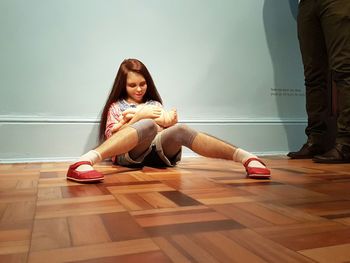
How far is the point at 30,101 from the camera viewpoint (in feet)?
4.76

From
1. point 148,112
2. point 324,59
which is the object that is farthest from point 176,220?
point 324,59

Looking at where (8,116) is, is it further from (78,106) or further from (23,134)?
(78,106)

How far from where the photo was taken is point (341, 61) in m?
1.36

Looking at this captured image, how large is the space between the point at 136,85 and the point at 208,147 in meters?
0.41

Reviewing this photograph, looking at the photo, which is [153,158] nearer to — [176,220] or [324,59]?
[176,220]

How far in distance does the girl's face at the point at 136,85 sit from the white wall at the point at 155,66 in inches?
8.3

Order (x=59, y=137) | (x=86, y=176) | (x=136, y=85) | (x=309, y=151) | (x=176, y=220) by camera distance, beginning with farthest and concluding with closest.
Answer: (x=309, y=151) → (x=59, y=137) → (x=136, y=85) → (x=86, y=176) → (x=176, y=220)

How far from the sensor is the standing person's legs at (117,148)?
91 centimetres

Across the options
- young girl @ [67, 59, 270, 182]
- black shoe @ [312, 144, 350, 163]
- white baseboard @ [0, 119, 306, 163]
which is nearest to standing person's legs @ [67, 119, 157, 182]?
young girl @ [67, 59, 270, 182]

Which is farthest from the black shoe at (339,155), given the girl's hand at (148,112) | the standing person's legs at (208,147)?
the girl's hand at (148,112)

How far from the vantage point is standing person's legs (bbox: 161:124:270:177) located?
101cm

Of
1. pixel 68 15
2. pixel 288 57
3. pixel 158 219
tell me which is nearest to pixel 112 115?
pixel 68 15

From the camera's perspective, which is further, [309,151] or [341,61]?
[309,151]

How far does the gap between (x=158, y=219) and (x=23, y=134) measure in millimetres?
1029
